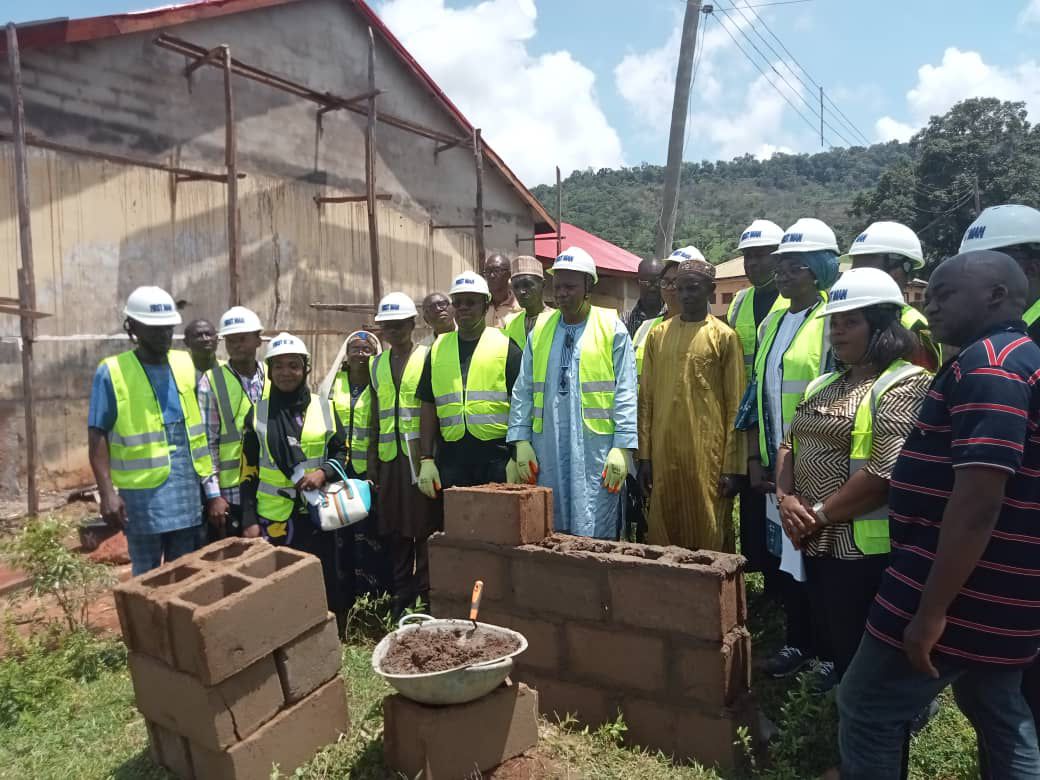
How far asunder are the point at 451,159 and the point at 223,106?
4.32 m

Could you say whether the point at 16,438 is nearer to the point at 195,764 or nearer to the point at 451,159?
the point at 195,764

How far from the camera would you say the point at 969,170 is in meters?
27.1

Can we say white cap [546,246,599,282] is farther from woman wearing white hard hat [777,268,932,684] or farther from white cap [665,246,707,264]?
woman wearing white hard hat [777,268,932,684]

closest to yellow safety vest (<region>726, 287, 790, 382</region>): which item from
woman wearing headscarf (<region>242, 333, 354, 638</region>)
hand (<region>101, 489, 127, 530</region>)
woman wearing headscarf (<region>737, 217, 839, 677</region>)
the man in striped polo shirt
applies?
woman wearing headscarf (<region>737, 217, 839, 677</region>)

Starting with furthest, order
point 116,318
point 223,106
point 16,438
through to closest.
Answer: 1. point 223,106
2. point 116,318
3. point 16,438

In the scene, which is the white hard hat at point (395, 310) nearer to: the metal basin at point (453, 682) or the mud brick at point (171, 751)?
the metal basin at point (453, 682)

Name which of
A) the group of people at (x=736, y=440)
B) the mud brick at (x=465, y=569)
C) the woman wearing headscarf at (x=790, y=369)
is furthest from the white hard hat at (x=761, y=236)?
the mud brick at (x=465, y=569)

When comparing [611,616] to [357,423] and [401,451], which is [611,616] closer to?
[401,451]

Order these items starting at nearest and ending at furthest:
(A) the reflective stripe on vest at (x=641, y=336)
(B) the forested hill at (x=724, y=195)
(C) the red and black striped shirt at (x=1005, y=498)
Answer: (C) the red and black striped shirt at (x=1005, y=498) < (A) the reflective stripe on vest at (x=641, y=336) < (B) the forested hill at (x=724, y=195)

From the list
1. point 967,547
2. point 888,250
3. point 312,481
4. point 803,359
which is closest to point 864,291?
point 803,359

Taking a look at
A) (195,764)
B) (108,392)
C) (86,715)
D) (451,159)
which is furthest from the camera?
(451,159)

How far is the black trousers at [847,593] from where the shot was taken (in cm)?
280

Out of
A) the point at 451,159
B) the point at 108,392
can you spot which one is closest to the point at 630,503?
the point at 108,392

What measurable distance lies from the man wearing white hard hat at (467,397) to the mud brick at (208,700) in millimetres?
1698
